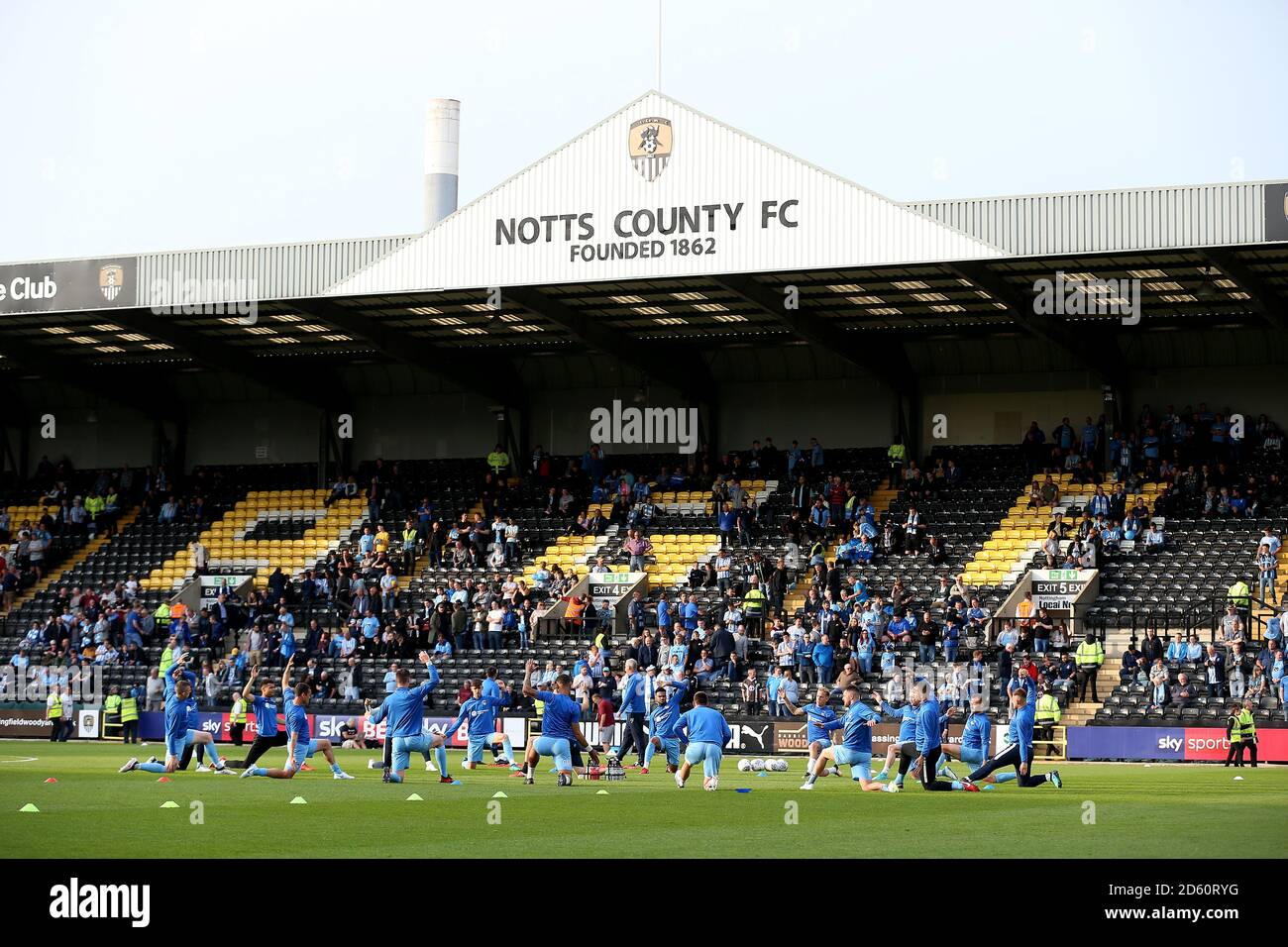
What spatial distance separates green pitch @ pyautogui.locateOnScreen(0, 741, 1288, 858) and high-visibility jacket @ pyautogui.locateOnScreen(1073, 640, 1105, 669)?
9.60 metres

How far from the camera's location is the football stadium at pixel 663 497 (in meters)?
30.3

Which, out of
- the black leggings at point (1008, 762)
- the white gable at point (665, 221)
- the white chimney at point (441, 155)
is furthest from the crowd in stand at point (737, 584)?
the black leggings at point (1008, 762)

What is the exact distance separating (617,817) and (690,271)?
21633 millimetres

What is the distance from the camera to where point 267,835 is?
696 inches

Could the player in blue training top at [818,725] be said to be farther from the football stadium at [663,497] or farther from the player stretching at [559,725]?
the player stretching at [559,725]

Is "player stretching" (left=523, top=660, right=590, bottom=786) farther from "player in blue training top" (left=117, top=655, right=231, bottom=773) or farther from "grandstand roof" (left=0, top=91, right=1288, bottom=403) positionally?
"grandstand roof" (left=0, top=91, right=1288, bottom=403)

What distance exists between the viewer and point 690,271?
4012cm
